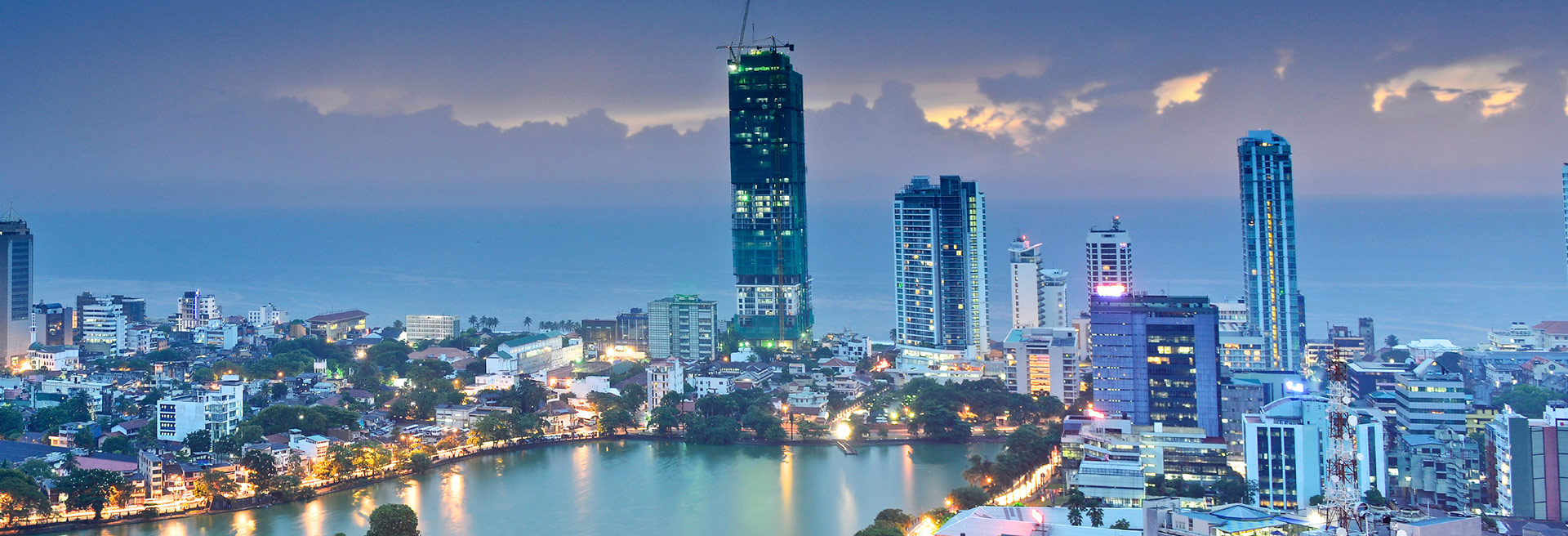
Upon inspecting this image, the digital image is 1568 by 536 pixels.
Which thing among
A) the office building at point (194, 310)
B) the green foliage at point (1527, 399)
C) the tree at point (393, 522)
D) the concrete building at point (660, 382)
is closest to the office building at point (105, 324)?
the office building at point (194, 310)

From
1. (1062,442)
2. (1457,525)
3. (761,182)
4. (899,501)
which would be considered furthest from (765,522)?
(761,182)

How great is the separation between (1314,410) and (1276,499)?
87 centimetres

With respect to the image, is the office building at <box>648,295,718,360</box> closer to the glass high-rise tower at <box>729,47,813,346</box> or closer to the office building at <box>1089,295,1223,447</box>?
the glass high-rise tower at <box>729,47,813,346</box>

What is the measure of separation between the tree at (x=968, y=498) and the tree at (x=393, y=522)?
4.66 meters

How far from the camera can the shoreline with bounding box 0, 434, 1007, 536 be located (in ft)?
39.1

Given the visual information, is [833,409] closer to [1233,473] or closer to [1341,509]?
[1233,473]

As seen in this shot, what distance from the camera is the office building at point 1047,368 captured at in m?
17.7

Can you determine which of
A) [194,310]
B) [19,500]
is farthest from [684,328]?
[19,500]

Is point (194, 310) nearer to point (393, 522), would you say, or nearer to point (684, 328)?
point (684, 328)

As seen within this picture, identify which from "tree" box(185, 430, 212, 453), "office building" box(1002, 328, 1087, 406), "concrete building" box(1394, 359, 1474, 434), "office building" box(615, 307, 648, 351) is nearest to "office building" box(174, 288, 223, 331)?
"office building" box(615, 307, 648, 351)

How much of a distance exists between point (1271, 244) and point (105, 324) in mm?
20846

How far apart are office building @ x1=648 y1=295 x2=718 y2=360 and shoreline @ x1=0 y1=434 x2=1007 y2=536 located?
21.2 feet

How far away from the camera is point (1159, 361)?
14914 millimetres

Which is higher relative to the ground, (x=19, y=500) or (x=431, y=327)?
(x=431, y=327)
